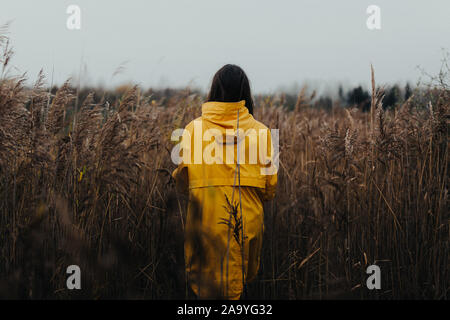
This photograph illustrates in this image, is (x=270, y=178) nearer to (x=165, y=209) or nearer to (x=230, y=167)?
(x=230, y=167)

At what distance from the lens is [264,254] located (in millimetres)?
2701

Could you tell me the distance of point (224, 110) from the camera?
2455 mm

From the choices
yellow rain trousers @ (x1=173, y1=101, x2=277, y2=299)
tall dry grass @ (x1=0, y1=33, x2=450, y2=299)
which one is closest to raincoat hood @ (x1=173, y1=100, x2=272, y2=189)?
yellow rain trousers @ (x1=173, y1=101, x2=277, y2=299)

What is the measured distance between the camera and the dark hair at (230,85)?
2.50m

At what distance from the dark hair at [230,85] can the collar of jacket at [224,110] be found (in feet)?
0.19

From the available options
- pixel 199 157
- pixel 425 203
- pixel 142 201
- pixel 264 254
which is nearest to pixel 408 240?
pixel 425 203

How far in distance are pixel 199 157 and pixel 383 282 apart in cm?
136

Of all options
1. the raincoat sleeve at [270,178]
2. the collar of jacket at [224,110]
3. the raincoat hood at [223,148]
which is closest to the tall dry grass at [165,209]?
the raincoat sleeve at [270,178]

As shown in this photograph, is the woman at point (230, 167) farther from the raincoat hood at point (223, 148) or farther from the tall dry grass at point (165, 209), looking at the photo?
the tall dry grass at point (165, 209)

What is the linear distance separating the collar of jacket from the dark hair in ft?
0.19

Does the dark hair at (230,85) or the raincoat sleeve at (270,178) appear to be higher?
the dark hair at (230,85)

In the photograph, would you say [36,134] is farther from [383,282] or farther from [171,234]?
[383,282]

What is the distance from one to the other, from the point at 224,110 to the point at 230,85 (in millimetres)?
166

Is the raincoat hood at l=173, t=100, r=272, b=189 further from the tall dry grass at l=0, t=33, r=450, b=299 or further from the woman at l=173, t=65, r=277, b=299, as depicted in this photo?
the tall dry grass at l=0, t=33, r=450, b=299
